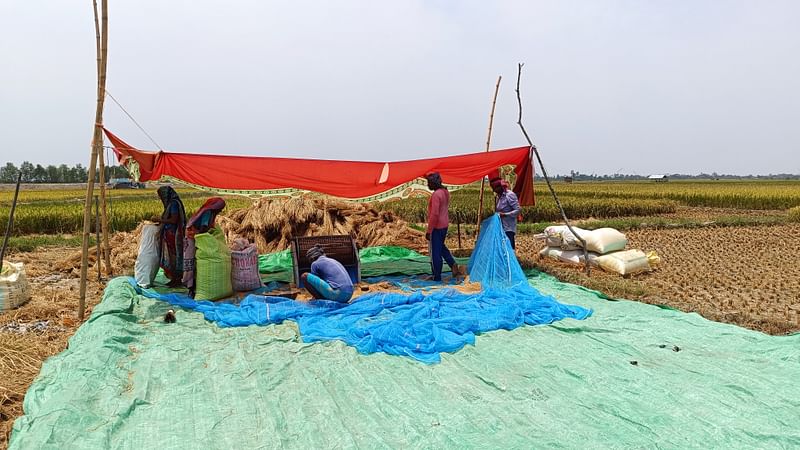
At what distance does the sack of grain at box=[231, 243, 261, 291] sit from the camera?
20.2 feet

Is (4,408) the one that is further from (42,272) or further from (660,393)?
(42,272)

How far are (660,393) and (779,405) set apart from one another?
0.64 meters

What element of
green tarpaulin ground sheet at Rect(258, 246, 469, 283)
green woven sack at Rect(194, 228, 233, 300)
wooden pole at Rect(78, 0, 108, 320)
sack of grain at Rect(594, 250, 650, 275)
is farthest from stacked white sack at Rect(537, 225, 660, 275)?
wooden pole at Rect(78, 0, 108, 320)

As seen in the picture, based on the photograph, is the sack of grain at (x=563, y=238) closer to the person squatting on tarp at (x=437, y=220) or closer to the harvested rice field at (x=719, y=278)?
the harvested rice field at (x=719, y=278)

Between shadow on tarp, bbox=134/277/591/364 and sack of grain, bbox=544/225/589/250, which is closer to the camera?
shadow on tarp, bbox=134/277/591/364

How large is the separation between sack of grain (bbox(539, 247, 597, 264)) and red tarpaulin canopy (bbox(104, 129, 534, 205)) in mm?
1148

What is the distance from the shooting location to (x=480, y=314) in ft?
16.1

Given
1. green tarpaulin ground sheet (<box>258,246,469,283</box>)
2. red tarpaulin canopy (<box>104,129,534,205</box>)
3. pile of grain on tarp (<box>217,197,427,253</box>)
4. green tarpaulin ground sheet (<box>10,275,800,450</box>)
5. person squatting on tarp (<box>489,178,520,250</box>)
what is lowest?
green tarpaulin ground sheet (<box>10,275,800,450</box>)

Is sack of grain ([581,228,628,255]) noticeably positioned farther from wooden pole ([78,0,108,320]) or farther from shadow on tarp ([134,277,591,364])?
wooden pole ([78,0,108,320])

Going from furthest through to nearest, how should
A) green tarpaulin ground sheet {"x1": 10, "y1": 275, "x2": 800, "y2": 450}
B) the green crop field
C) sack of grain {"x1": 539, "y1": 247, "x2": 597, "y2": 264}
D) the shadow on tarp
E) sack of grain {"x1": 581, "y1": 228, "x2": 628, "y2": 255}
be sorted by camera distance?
the green crop field
sack of grain {"x1": 539, "y1": 247, "x2": 597, "y2": 264}
sack of grain {"x1": 581, "y1": 228, "x2": 628, "y2": 255}
the shadow on tarp
green tarpaulin ground sheet {"x1": 10, "y1": 275, "x2": 800, "y2": 450}

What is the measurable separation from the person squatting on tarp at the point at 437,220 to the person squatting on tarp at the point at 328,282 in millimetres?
1849

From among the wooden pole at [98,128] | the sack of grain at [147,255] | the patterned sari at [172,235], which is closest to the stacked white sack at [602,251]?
the patterned sari at [172,235]

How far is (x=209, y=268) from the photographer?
18.8 feet

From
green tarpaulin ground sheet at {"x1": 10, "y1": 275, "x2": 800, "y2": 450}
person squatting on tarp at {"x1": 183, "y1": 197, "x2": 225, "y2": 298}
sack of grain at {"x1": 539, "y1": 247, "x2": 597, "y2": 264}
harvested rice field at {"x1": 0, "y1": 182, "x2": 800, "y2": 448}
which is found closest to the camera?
green tarpaulin ground sheet at {"x1": 10, "y1": 275, "x2": 800, "y2": 450}
